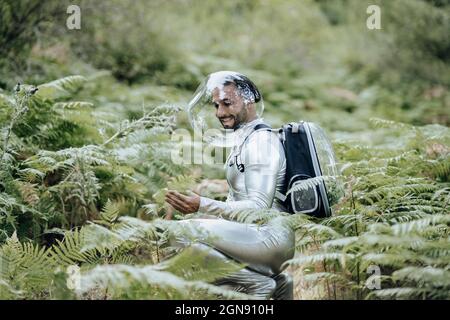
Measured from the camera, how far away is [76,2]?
969cm

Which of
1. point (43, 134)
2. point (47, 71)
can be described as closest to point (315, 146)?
point (43, 134)

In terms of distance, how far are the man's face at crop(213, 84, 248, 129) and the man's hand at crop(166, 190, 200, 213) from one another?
81 cm

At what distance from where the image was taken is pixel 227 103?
457 cm

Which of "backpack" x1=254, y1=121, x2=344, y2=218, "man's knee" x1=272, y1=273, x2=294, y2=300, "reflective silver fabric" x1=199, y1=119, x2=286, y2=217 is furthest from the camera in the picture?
"backpack" x1=254, y1=121, x2=344, y2=218

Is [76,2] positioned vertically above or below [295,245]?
above

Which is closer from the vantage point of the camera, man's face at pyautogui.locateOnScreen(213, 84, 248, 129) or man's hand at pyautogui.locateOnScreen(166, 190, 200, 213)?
man's hand at pyautogui.locateOnScreen(166, 190, 200, 213)

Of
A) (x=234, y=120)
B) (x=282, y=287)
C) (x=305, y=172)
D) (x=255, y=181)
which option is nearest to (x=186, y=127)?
(x=234, y=120)

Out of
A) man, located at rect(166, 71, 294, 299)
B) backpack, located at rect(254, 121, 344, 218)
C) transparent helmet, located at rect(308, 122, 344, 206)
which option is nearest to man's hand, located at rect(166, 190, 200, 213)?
man, located at rect(166, 71, 294, 299)

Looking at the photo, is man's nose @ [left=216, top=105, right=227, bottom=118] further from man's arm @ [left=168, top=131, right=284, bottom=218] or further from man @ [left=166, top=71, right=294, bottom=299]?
man's arm @ [left=168, top=131, right=284, bottom=218]

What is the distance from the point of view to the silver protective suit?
13.2ft
